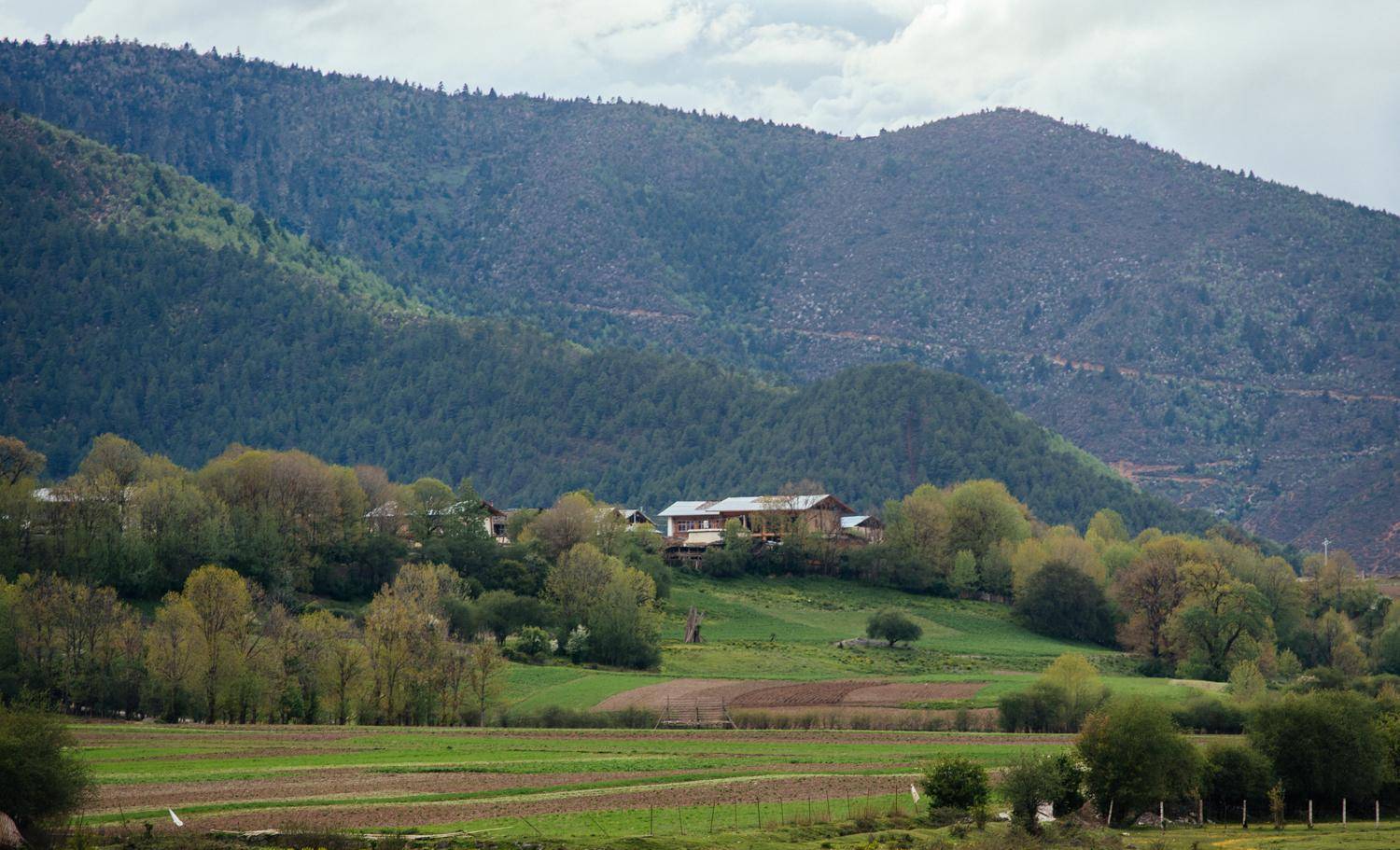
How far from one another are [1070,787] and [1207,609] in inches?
2475

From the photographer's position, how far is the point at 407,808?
54.3m

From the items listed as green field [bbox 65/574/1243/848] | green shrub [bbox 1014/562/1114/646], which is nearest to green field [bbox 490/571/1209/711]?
green field [bbox 65/574/1243/848]

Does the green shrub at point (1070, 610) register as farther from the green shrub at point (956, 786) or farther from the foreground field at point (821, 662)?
the green shrub at point (956, 786)

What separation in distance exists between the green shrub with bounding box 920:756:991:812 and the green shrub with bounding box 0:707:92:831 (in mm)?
26565

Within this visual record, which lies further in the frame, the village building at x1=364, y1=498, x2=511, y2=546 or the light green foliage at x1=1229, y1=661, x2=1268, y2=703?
the village building at x1=364, y1=498, x2=511, y2=546

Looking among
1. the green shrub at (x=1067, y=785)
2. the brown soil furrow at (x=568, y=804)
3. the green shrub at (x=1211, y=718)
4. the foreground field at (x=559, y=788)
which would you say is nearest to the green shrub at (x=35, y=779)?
the foreground field at (x=559, y=788)

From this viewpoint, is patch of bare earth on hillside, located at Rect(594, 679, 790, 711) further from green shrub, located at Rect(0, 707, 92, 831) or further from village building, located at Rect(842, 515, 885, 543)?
village building, located at Rect(842, 515, 885, 543)

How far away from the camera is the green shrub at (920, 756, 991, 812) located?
187 feet

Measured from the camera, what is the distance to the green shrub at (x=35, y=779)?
49.5m

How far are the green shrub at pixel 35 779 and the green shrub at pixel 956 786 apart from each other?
26.6m

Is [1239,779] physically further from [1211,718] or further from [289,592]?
[289,592]

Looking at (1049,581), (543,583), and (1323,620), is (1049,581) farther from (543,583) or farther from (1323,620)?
(543,583)

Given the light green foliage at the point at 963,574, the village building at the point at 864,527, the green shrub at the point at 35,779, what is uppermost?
the village building at the point at 864,527

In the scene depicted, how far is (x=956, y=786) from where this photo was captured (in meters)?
57.2
